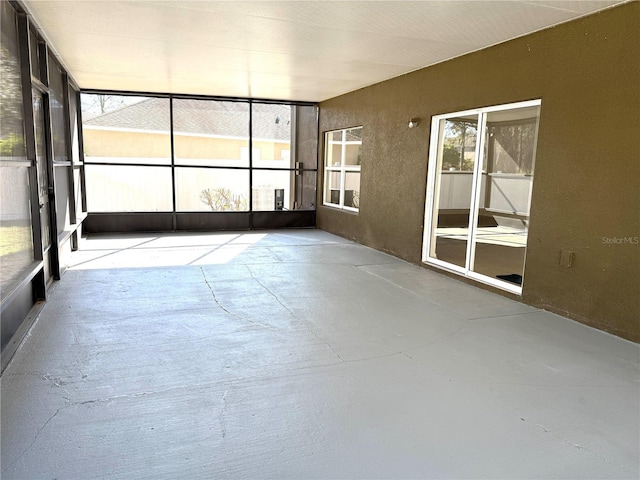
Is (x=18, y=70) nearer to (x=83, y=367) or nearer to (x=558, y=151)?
(x=83, y=367)

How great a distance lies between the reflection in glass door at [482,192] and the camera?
5.05 m

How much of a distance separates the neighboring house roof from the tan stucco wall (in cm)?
499

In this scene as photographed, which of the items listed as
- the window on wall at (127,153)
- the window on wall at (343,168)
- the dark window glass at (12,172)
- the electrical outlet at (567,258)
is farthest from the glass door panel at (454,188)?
the window on wall at (127,153)

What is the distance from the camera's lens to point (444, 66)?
212 inches

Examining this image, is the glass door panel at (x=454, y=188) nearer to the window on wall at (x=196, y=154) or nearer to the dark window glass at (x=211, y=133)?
the window on wall at (x=196, y=154)

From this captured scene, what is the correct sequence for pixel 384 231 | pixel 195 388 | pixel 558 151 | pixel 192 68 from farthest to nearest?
pixel 384 231
pixel 192 68
pixel 558 151
pixel 195 388

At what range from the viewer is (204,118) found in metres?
9.25

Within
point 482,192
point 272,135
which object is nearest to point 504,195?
point 482,192

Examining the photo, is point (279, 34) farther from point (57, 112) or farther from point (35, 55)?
point (57, 112)

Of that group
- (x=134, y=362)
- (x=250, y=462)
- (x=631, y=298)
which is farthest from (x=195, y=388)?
(x=631, y=298)

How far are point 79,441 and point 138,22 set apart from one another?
11.9 feet

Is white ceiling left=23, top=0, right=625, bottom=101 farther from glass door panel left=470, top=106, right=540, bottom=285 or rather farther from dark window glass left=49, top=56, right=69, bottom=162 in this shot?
glass door panel left=470, top=106, right=540, bottom=285

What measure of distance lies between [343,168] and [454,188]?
2.94 metres

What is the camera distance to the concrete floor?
6.54 ft
